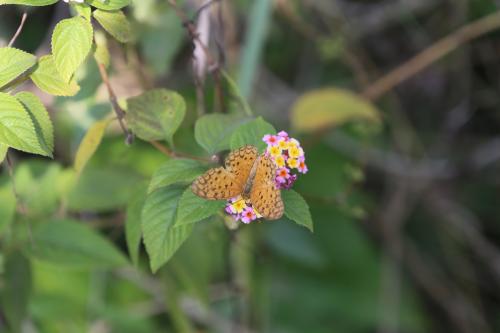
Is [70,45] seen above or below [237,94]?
above

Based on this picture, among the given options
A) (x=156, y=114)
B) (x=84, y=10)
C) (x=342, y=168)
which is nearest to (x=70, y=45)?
(x=84, y=10)

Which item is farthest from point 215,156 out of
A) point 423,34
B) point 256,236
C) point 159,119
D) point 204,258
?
point 423,34

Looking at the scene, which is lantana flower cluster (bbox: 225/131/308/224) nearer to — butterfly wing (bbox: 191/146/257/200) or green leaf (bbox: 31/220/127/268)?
butterfly wing (bbox: 191/146/257/200)

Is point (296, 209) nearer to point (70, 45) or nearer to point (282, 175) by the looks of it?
point (282, 175)

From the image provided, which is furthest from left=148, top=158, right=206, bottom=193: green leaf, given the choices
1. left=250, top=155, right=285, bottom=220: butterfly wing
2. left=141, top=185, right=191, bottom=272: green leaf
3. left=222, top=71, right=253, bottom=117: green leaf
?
left=222, top=71, right=253, bottom=117: green leaf

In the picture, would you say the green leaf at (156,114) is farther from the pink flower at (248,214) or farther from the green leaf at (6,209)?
the green leaf at (6,209)
